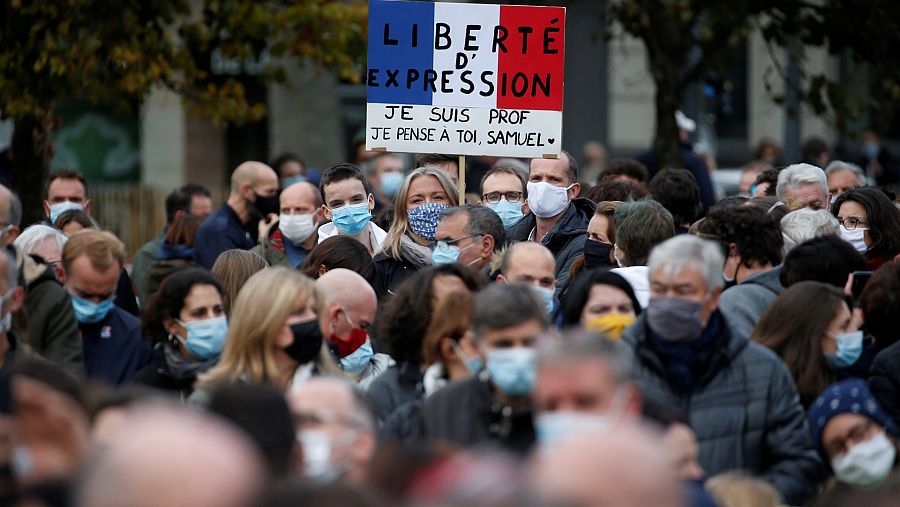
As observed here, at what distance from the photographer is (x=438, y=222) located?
882cm

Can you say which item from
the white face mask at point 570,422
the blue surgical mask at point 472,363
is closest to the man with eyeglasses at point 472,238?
the blue surgical mask at point 472,363

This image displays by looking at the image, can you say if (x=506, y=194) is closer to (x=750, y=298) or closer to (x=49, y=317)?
(x=750, y=298)

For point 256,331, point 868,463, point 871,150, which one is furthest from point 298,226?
point 871,150

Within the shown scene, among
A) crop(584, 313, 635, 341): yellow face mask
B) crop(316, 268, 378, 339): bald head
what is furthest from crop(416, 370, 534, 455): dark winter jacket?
crop(316, 268, 378, 339): bald head

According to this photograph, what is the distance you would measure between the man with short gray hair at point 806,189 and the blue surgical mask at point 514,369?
4.54 m

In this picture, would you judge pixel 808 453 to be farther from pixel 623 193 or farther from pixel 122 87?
pixel 122 87

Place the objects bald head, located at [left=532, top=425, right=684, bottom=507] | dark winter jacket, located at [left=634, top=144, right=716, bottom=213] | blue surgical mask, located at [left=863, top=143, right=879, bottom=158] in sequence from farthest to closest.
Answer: blue surgical mask, located at [left=863, top=143, right=879, bottom=158], dark winter jacket, located at [left=634, top=144, right=716, bottom=213], bald head, located at [left=532, top=425, right=684, bottom=507]

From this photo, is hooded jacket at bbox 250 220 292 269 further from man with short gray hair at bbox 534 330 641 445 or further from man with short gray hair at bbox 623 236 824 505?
man with short gray hair at bbox 534 330 641 445

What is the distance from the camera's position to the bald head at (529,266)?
715 cm

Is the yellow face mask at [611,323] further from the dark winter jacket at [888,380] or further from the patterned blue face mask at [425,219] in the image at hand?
the patterned blue face mask at [425,219]

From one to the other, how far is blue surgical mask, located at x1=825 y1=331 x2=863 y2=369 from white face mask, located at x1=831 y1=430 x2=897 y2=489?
2.23 feet

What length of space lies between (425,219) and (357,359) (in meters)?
2.02

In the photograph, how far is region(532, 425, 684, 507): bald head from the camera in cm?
352

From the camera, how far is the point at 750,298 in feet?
23.9
